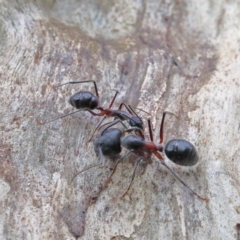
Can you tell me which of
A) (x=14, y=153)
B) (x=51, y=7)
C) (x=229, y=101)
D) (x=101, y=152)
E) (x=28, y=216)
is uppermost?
(x=51, y=7)

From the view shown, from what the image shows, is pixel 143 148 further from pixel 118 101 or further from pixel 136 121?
pixel 118 101

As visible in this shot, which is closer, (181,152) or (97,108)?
(181,152)

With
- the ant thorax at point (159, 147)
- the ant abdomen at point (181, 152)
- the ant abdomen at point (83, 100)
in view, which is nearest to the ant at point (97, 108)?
the ant abdomen at point (83, 100)

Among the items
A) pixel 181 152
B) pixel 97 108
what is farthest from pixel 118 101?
pixel 181 152

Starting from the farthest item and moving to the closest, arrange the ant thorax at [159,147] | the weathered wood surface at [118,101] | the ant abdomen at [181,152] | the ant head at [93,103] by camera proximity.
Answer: the ant head at [93,103] → the ant thorax at [159,147] → the ant abdomen at [181,152] → the weathered wood surface at [118,101]

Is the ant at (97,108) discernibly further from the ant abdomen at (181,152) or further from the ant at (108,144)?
the ant abdomen at (181,152)

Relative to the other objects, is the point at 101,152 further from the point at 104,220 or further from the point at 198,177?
the point at 198,177

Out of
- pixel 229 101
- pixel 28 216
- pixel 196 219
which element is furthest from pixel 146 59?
pixel 28 216
